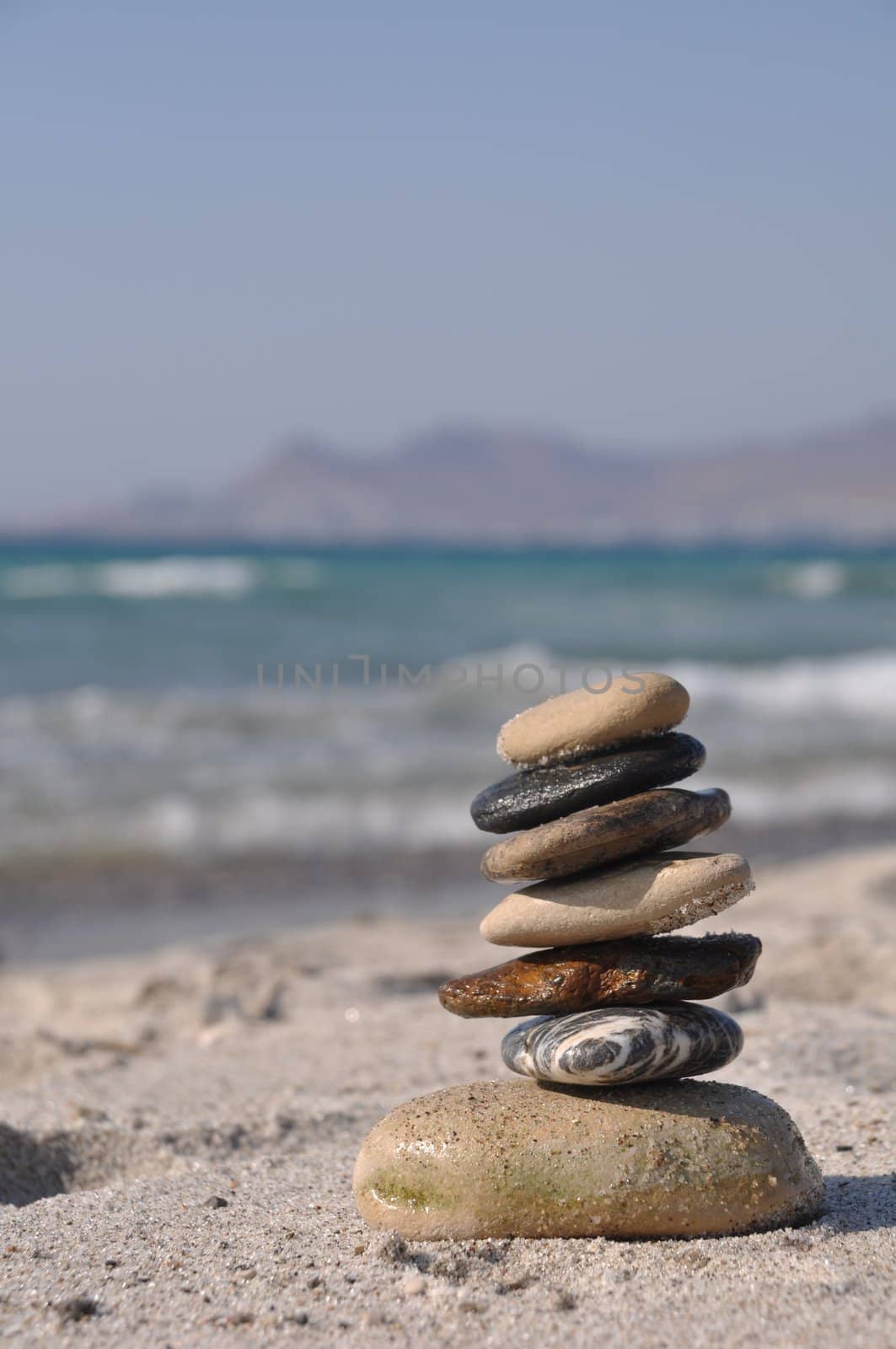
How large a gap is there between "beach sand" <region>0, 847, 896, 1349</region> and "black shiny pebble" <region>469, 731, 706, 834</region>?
3.48ft

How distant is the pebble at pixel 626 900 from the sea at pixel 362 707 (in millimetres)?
507

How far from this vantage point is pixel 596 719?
3598mm

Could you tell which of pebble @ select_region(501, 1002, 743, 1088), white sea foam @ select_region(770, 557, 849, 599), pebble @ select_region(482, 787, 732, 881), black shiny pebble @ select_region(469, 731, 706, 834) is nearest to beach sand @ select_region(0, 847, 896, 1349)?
pebble @ select_region(501, 1002, 743, 1088)

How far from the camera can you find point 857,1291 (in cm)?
298

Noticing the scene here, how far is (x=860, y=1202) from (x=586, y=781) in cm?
129

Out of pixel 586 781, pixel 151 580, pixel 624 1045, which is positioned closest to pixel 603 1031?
pixel 624 1045

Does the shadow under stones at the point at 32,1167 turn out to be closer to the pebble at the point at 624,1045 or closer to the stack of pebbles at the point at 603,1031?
the stack of pebbles at the point at 603,1031

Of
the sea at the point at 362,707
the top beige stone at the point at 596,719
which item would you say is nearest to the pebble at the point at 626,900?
the top beige stone at the point at 596,719

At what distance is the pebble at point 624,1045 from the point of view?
11.2ft

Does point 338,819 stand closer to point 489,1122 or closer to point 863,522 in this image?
point 489,1122

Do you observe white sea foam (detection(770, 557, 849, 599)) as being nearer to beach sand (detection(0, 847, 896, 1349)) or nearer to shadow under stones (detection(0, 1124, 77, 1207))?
beach sand (detection(0, 847, 896, 1349))

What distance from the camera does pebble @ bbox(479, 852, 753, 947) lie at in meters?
3.53

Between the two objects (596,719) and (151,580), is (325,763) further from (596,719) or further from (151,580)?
(151,580)

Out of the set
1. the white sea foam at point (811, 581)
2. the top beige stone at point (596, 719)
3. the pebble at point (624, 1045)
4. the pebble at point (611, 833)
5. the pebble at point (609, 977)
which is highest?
Answer: the white sea foam at point (811, 581)
